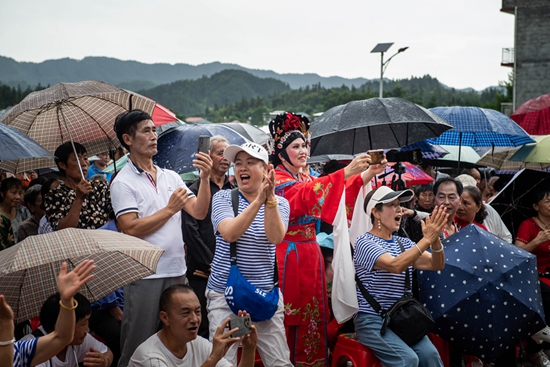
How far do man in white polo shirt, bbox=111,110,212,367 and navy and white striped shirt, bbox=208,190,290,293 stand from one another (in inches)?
11.1

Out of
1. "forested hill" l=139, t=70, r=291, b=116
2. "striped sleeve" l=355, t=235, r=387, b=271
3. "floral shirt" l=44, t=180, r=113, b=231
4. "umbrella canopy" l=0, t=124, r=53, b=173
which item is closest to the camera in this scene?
"umbrella canopy" l=0, t=124, r=53, b=173

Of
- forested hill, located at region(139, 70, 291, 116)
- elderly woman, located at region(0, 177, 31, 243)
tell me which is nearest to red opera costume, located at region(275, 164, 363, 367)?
elderly woman, located at region(0, 177, 31, 243)

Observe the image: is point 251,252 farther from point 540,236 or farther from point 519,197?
point 519,197

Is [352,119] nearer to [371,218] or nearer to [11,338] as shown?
[371,218]

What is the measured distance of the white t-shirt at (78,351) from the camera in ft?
12.3

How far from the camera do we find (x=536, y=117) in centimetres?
933

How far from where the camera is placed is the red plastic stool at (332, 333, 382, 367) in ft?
15.0

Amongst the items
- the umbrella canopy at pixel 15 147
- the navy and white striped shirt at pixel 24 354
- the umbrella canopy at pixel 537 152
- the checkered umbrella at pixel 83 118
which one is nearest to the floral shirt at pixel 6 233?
the checkered umbrella at pixel 83 118

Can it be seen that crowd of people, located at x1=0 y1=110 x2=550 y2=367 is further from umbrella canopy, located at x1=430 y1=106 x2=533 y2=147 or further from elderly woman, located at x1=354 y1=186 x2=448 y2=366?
umbrella canopy, located at x1=430 y1=106 x2=533 y2=147

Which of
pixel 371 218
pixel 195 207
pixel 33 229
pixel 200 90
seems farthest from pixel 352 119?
pixel 200 90

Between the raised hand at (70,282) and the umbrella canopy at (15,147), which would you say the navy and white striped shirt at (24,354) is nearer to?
the raised hand at (70,282)

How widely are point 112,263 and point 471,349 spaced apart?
111 inches

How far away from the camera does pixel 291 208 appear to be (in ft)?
14.7

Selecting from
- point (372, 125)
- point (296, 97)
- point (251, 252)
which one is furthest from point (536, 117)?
point (296, 97)
